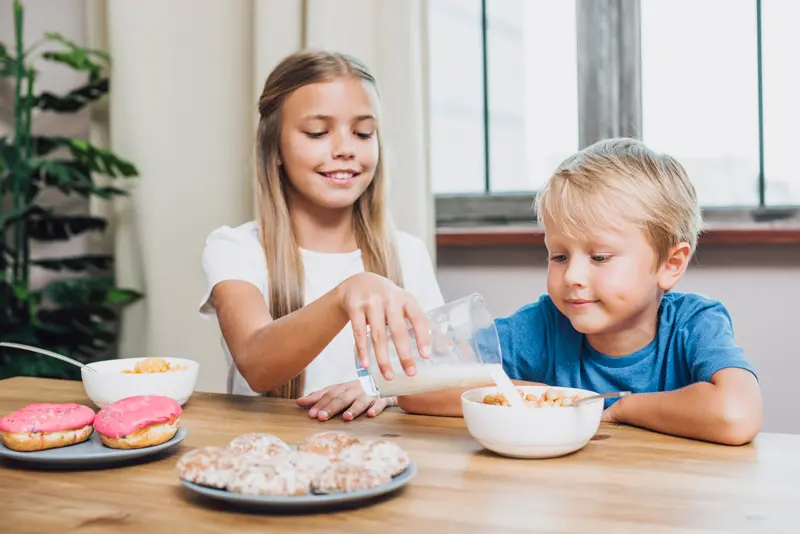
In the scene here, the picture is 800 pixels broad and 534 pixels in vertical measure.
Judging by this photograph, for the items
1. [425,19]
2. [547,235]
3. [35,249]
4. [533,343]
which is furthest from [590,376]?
[35,249]

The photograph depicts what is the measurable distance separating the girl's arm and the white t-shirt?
7cm

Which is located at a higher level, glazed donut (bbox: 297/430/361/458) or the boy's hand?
glazed donut (bbox: 297/430/361/458)

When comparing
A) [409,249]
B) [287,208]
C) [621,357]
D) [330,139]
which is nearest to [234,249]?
[287,208]

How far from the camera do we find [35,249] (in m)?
2.75

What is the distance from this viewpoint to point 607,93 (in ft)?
7.50

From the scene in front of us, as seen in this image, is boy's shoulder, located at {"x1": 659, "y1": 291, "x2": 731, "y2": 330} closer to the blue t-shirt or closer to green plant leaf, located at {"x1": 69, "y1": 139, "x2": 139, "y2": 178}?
the blue t-shirt

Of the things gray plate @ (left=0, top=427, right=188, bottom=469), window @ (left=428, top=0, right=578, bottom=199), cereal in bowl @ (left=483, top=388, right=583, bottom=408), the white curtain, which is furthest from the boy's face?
the white curtain

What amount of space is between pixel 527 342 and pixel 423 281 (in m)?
0.49

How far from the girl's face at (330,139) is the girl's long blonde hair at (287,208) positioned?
3 cm

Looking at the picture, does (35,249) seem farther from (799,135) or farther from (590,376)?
(799,135)

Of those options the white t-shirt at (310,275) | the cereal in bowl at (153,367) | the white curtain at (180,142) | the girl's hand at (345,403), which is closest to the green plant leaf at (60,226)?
the white curtain at (180,142)

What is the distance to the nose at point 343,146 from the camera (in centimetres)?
159

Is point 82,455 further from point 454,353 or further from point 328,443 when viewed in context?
point 454,353

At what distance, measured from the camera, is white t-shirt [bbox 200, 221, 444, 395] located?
1.56 metres
